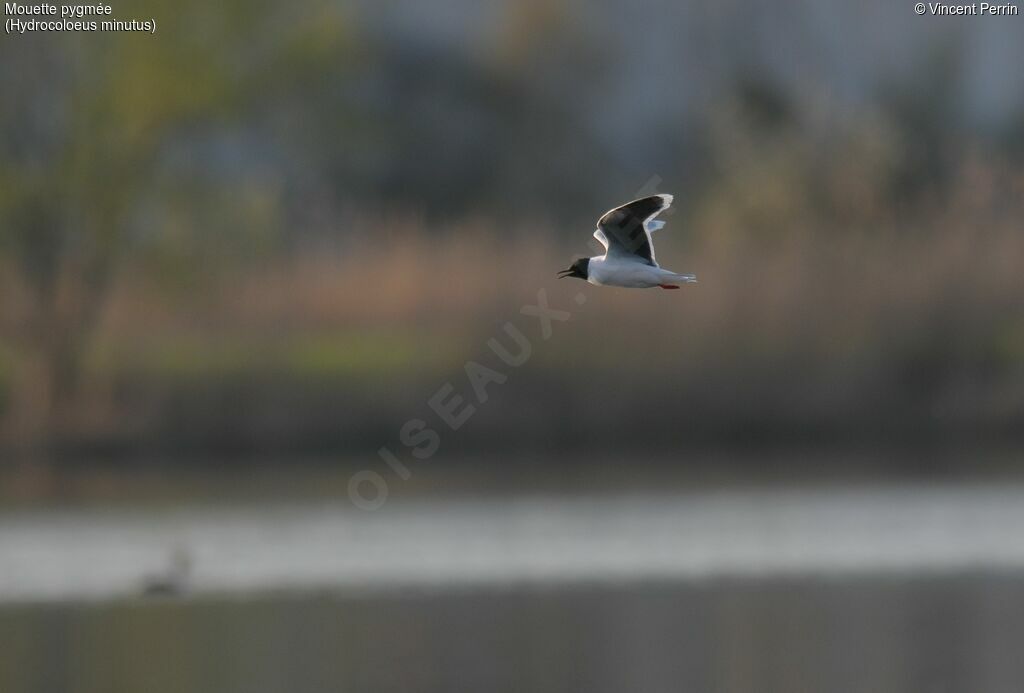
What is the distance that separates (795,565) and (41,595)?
6150 mm

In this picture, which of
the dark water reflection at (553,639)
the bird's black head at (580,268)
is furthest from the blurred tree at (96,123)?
the bird's black head at (580,268)

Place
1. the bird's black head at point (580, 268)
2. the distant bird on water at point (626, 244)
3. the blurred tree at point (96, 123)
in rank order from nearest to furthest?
1. the distant bird on water at point (626, 244)
2. the bird's black head at point (580, 268)
3. the blurred tree at point (96, 123)

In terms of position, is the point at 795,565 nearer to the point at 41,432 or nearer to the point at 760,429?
the point at 760,429

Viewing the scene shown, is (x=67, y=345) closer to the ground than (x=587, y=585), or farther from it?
farther from it

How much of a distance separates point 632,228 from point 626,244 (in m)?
0.07

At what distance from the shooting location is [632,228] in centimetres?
901

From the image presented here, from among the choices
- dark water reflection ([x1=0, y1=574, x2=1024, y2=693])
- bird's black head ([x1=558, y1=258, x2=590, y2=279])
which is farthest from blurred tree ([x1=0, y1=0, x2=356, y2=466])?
bird's black head ([x1=558, y1=258, x2=590, y2=279])

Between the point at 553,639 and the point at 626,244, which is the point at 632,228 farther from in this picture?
the point at 553,639

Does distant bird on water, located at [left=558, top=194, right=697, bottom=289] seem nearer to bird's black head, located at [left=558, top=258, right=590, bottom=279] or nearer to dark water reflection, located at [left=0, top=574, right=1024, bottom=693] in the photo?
bird's black head, located at [left=558, top=258, right=590, bottom=279]

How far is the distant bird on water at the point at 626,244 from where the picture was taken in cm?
874

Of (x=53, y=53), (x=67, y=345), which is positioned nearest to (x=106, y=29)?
(x=53, y=53)

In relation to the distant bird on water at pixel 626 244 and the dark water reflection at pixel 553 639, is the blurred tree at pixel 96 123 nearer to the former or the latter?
the dark water reflection at pixel 553 639

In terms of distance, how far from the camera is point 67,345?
25.9 meters

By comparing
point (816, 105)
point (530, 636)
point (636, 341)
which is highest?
point (816, 105)
